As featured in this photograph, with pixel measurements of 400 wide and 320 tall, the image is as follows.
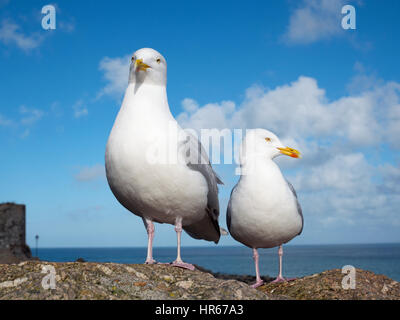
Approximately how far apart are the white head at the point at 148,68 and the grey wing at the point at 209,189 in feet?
3.34

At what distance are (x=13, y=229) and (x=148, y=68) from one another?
3064 centimetres

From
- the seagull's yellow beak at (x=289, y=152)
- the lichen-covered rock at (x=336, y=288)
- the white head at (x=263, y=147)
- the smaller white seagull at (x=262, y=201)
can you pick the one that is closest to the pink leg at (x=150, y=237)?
the smaller white seagull at (x=262, y=201)

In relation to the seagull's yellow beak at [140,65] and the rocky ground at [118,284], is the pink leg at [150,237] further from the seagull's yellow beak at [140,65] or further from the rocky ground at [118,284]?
the seagull's yellow beak at [140,65]

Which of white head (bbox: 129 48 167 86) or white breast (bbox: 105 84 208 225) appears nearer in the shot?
white breast (bbox: 105 84 208 225)

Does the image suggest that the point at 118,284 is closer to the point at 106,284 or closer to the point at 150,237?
the point at 106,284

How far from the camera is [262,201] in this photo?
7.03m

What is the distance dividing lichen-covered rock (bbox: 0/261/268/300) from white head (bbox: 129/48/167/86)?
285cm

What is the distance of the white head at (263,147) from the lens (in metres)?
7.49

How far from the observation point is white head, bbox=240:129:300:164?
7.49m

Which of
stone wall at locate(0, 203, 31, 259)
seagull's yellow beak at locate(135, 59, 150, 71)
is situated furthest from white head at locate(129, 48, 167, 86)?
stone wall at locate(0, 203, 31, 259)

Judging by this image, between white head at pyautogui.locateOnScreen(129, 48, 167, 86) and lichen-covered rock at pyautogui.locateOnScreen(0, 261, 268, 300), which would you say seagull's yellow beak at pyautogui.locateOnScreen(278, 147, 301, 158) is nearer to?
white head at pyautogui.locateOnScreen(129, 48, 167, 86)

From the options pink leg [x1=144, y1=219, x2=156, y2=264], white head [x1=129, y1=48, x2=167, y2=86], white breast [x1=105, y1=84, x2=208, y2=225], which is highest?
white head [x1=129, y1=48, x2=167, y2=86]

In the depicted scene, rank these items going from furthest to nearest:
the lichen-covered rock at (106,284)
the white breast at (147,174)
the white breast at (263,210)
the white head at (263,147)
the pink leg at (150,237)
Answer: the white head at (263,147)
the white breast at (263,210)
the pink leg at (150,237)
the white breast at (147,174)
the lichen-covered rock at (106,284)
